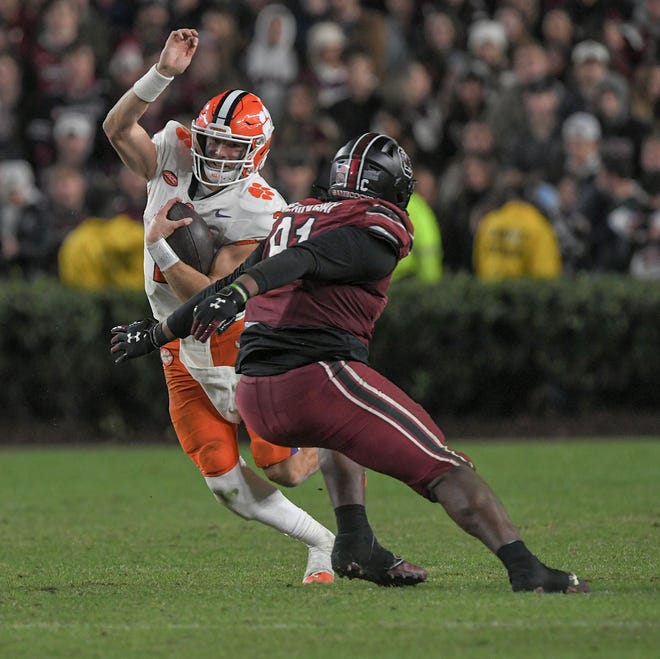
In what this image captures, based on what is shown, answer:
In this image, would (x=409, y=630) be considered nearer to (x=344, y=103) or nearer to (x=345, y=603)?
(x=345, y=603)

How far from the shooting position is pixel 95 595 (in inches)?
241

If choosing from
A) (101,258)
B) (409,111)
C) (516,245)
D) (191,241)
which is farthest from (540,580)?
(409,111)

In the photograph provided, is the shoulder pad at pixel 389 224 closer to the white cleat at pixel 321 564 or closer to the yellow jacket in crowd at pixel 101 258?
the white cleat at pixel 321 564

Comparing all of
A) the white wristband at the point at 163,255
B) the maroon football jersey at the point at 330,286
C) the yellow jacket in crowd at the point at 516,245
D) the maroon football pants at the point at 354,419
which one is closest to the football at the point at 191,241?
the white wristband at the point at 163,255

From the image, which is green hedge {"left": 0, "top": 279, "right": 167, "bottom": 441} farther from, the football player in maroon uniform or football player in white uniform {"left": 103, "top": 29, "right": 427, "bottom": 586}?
the football player in maroon uniform

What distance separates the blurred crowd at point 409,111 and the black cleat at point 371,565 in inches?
265

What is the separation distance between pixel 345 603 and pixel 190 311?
1.29 meters

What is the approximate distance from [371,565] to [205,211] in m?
1.85

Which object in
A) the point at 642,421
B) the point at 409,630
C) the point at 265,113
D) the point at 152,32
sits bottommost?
the point at 642,421

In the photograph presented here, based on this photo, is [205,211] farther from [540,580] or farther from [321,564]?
[540,580]

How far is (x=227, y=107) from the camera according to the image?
6.80m

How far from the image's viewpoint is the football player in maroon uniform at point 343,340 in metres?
5.66

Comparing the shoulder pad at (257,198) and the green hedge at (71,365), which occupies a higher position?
the shoulder pad at (257,198)

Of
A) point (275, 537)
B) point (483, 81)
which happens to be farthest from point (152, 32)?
point (275, 537)
